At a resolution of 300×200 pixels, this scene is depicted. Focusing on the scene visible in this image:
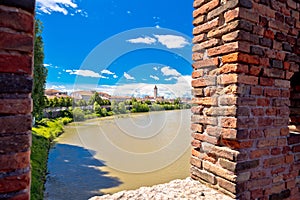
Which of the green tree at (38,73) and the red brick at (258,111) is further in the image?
the green tree at (38,73)

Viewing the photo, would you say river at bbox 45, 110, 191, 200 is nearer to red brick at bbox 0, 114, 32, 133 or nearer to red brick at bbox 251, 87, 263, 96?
red brick at bbox 251, 87, 263, 96

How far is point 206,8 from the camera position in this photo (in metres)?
1.91

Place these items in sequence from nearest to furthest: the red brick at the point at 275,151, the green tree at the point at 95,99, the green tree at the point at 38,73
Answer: the red brick at the point at 275,151
the green tree at the point at 38,73
the green tree at the point at 95,99

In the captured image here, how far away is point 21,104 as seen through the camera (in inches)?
29.0

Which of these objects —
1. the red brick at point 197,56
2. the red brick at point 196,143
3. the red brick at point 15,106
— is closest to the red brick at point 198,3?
the red brick at point 197,56

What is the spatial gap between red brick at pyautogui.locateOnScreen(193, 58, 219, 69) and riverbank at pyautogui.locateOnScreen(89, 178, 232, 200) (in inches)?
38.0

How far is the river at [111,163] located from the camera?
7723mm

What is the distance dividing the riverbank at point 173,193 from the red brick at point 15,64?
1.19 m

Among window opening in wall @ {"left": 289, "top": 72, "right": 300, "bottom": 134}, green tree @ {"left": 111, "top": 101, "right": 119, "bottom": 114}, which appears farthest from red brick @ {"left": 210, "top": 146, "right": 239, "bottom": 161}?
green tree @ {"left": 111, "top": 101, "right": 119, "bottom": 114}

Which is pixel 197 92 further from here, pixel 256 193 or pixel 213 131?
pixel 256 193

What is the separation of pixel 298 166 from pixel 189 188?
1004mm

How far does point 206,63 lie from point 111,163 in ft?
30.7

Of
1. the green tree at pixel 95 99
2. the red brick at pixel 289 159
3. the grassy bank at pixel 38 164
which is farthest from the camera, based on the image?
the green tree at pixel 95 99

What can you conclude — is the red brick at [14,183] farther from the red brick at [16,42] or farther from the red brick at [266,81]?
the red brick at [266,81]
